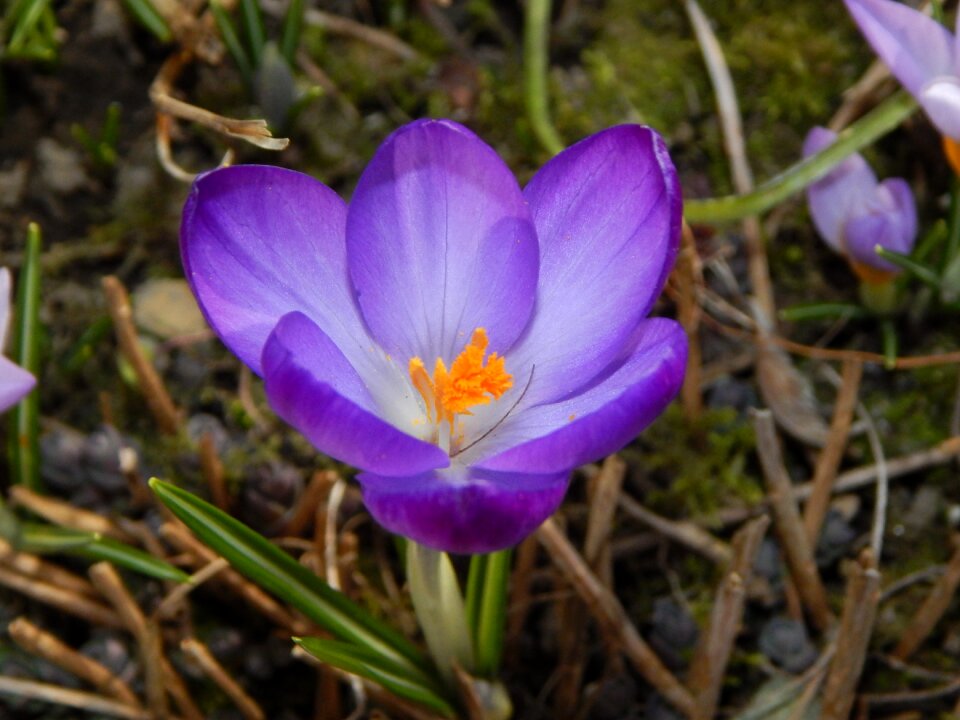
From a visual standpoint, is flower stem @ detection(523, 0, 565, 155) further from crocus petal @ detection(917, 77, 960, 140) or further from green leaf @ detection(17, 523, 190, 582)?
green leaf @ detection(17, 523, 190, 582)

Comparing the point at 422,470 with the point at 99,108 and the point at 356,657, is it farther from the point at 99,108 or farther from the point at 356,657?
the point at 99,108

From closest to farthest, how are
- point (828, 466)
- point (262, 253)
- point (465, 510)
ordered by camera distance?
point (465, 510) < point (262, 253) < point (828, 466)

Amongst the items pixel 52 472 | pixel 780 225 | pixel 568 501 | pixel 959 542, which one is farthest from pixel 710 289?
pixel 52 472

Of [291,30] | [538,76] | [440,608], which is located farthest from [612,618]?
[291,30]

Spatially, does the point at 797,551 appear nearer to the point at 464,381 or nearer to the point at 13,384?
the point at 464,381

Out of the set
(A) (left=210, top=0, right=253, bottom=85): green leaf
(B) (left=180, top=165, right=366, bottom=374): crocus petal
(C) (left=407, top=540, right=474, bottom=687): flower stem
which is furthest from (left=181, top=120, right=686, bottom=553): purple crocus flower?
(A) (left=210, top=0, right=253, bottom=85): green leaf

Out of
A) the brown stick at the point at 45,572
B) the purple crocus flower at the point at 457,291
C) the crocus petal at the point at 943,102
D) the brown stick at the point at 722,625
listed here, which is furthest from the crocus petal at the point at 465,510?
the crocus petal at the point at 943,102

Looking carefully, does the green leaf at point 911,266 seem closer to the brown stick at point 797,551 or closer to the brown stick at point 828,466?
the brown stick at point 828,466

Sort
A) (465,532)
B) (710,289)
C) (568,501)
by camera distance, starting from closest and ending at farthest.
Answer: (465,532) → (568,501) → (710,289)
